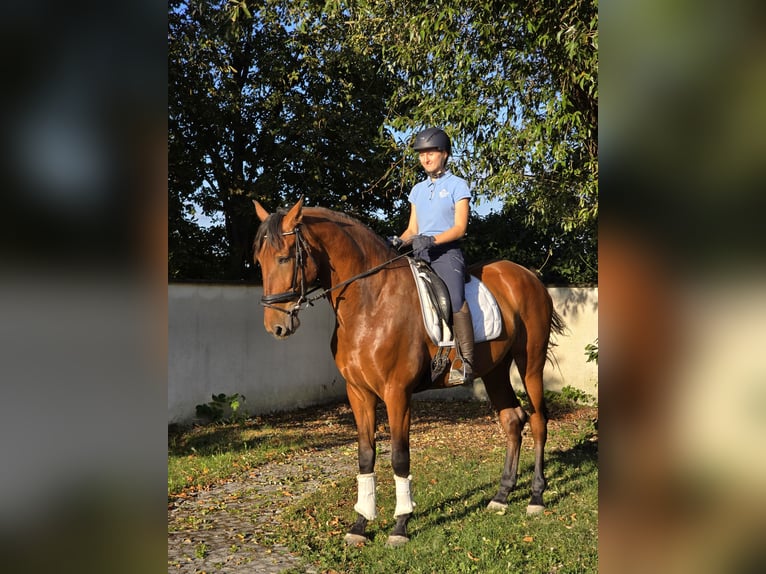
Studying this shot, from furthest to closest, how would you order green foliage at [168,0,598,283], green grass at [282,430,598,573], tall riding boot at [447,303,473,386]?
green foliage at [168,0,598,283] < tall riding boot at [447,303,473,386] < green grass at [282,430,598,573]

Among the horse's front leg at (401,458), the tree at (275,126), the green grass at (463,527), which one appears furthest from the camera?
the tree at (275,126)

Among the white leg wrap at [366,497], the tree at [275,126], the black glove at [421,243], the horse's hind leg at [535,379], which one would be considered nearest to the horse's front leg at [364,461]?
the white leg wrap at [366,497]

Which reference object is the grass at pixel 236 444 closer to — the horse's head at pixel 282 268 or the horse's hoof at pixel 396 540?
the horse's hoof at pixel 396 540

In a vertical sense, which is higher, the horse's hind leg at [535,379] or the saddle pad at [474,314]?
the saddle pad at [474,314]

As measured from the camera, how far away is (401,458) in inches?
181

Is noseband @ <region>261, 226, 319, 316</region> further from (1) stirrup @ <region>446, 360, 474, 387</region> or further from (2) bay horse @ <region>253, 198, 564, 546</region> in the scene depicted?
(1) stirrup @ <region>446, 360, 474, 387</region>

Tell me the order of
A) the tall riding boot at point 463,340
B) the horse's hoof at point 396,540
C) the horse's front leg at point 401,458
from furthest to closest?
the tall riding boot at point 463,340, the horse's front leg at point 401,458, the horse's hoof at point 396,540

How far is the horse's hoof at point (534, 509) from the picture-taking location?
17.1 ft

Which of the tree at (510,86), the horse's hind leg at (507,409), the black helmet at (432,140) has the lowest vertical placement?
the horse's hind leg at (507,409)

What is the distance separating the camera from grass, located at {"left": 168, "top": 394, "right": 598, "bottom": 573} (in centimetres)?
420

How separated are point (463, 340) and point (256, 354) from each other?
251 inches

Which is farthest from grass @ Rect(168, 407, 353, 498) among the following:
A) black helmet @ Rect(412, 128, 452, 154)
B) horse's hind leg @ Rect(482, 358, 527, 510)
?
black helmet @ Rect(412, 128, 452, 154)

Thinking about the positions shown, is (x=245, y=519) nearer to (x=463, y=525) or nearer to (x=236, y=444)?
(x=463, y=525)

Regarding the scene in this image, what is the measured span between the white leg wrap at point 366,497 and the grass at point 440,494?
0.20 metres
